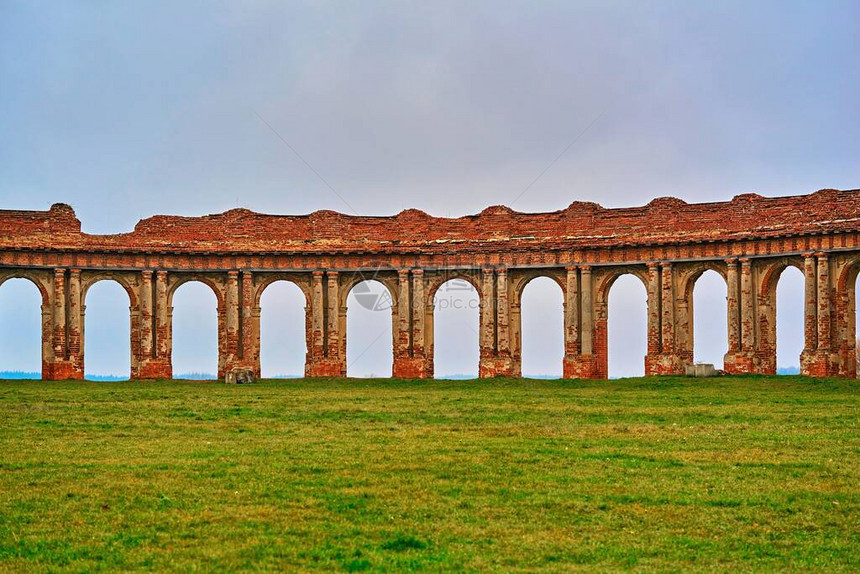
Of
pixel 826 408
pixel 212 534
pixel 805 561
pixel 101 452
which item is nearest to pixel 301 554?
pixel 212 534

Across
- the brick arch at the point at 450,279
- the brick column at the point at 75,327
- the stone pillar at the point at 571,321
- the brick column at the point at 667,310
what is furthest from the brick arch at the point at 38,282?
the brick column at the point at 667,310

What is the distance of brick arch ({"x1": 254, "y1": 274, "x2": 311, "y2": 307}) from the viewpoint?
168ft

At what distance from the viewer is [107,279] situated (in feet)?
164

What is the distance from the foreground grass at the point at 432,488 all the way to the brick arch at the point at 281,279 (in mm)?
21717

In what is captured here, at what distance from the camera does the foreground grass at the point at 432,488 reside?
42.3 ft

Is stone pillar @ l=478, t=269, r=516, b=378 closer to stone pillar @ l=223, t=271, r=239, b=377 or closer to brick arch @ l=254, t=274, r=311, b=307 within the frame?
brick arch @ l=254, t=274, r=311, b=307

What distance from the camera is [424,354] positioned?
5053 centimetres

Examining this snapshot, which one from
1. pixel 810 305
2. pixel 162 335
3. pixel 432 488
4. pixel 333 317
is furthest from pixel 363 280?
pixel 432 488

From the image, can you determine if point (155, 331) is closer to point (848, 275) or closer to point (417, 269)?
point (417, 269)

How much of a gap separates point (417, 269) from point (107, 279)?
46.4 feet

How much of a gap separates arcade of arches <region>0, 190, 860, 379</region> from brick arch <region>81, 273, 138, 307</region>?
64 millimetres

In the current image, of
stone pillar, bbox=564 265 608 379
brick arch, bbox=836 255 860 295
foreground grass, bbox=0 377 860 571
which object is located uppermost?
brick arch, bbox=836 255 860 295

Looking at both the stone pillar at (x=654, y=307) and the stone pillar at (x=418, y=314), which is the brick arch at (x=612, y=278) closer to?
the stone pillar at (x=654, y=307)

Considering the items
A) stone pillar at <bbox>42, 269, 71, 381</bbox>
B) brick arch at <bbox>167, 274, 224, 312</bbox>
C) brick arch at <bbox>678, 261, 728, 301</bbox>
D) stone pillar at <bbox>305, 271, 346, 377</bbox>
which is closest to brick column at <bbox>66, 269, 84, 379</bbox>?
stone pillar at <bbox>42, 269, 71, 381</bbox>
